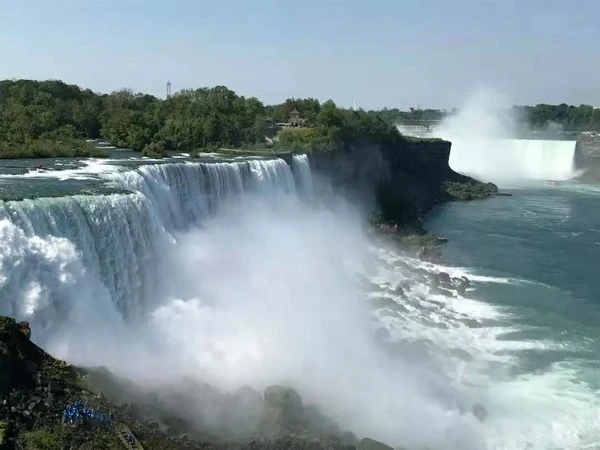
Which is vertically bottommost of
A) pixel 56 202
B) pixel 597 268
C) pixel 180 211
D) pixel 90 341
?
pixel 597 268

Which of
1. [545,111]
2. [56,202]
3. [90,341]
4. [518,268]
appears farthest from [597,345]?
[545,111]

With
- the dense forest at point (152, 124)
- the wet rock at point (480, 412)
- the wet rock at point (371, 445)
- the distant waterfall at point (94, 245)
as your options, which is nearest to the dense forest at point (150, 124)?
the dense forest at point (152, 124)

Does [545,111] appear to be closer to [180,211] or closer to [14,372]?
[180,211]

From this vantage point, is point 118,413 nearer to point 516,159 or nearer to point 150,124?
point 150,124

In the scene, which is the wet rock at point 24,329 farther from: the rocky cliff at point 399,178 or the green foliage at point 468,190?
the green foliage at point 468,190

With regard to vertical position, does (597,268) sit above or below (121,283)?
below

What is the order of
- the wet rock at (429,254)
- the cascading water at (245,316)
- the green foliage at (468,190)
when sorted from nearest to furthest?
the cascading water at (245,316) → the wet rock at (429,254) → the green foliage at (468,190)

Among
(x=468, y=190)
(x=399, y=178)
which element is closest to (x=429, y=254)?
(x=399, y=178)

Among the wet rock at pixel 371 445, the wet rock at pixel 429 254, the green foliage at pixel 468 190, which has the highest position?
the wet rock at pixel 371 445
